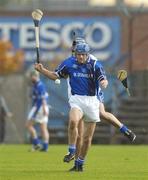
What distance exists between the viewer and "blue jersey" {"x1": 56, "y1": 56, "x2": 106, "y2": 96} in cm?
1616

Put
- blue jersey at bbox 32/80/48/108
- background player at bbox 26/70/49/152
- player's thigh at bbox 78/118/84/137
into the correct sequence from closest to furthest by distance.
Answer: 1. player's thigh at bbox 78/118/84/137
2. blue jersey at bbox 32/80/48/108
3. background player at bbox 26/70/49/152

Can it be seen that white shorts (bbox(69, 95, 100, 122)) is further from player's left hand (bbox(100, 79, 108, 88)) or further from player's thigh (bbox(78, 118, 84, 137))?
player's thigh (bbox(78, 118, 84, 137))

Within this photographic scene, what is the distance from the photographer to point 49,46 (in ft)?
189

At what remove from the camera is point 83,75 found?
16.2 m

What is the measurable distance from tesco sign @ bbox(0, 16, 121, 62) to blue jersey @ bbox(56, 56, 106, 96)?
129 ft

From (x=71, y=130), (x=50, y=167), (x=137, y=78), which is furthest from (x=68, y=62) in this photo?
(x=137, y=78)

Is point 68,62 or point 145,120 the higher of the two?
point 68,62

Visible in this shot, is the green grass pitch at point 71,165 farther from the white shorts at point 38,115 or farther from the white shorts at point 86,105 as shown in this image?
the white shorts at point 38,115

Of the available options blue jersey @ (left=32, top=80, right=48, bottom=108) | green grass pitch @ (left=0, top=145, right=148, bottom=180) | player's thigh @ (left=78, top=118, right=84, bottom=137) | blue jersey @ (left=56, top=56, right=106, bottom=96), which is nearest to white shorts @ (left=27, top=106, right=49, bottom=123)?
blue jersey @ (left=32, top=80, right=48, bottom=108)

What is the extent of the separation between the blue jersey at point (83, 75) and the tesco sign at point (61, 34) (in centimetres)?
3942

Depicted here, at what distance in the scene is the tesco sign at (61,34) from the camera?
56.5 metres

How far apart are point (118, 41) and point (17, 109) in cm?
2215

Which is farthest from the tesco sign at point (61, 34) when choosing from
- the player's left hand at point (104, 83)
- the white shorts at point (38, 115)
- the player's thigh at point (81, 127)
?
the player's left hand at point (104, 83)

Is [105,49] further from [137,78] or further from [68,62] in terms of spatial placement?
[68,62]
